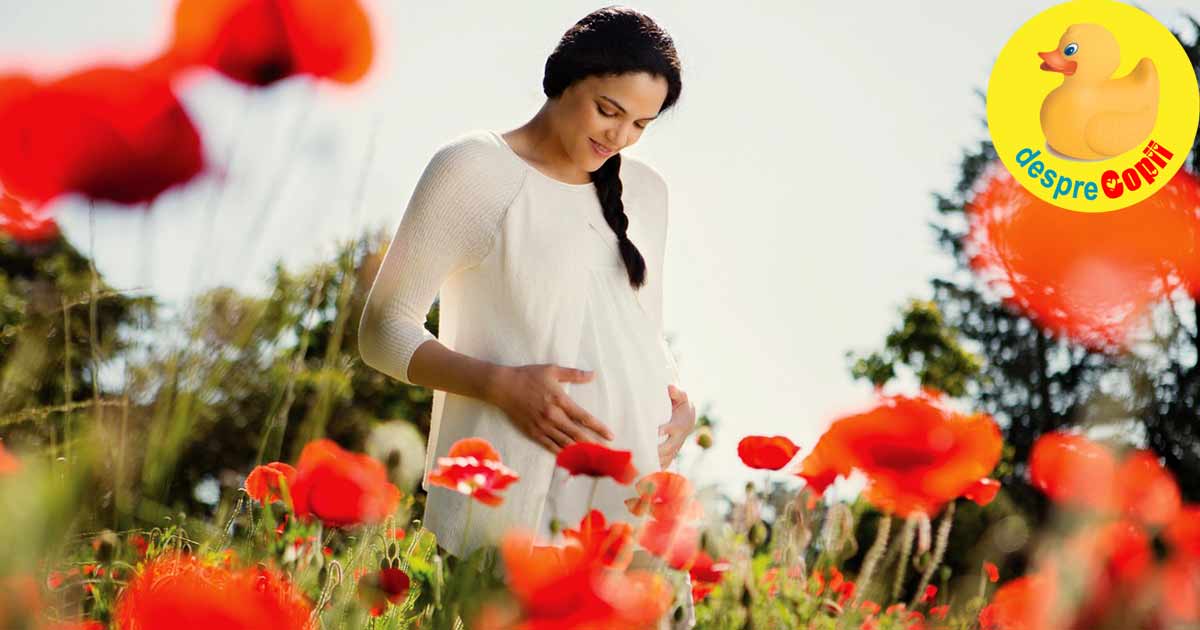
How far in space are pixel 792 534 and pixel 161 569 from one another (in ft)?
2.33

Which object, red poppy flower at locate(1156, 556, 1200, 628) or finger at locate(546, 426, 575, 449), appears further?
finger at locate(546, 426, 575, 449)

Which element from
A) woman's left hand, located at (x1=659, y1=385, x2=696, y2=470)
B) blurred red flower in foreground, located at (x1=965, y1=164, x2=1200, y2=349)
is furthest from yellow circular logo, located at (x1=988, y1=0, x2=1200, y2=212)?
blurred red flower in foreground, located at (x1=965, y1=164, x2=1200, y2=349)

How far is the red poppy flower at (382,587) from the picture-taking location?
123 centimetres

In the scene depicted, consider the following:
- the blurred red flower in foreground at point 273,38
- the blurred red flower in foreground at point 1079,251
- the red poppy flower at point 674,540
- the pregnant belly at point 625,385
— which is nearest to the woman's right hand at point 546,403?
the pregnant belly at point 625,385

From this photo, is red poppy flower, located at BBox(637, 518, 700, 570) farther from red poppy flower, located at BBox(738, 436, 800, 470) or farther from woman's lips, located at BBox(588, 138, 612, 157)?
woman's lips, located at BBox(588, 138, 612, 157)

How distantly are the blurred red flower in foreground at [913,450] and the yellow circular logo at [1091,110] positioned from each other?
13.1ft

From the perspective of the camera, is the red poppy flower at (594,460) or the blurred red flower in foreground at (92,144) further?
the red poppy flower at (594,460)

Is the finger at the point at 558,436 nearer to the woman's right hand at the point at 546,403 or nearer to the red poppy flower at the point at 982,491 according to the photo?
the woman's right hand at the point at 546,403

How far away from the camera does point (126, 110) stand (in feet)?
2.74

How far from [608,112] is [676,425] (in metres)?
0.54

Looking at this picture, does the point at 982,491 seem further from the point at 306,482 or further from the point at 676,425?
the point at 306,482

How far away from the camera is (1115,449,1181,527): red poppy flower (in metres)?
1.58

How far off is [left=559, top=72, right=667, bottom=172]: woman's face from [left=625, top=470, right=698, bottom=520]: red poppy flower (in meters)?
0.75

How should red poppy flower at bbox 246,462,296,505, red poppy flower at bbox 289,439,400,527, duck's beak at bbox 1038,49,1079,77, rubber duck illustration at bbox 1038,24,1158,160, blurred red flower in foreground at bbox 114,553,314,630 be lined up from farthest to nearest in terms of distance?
rubber duck illustration at bbox 1038,24,1158,160 < duck's beak at bbox 1038,49,1079,77 < red poppy flower at bbox 246,462,296,505 < red poppy flower at bbox 289,439,400,527 < blurred red flower in foreground at bbox 114,553,314,630
